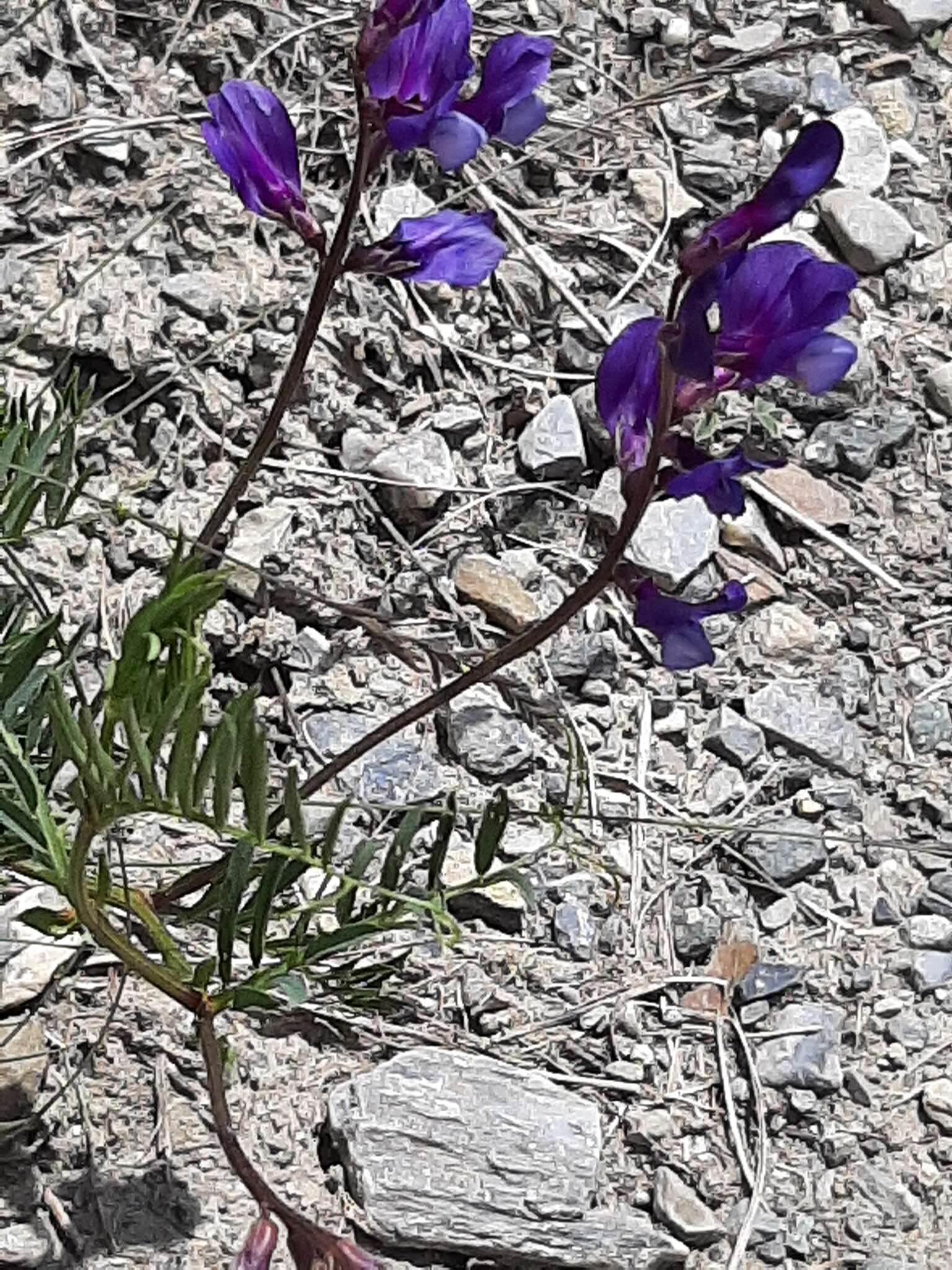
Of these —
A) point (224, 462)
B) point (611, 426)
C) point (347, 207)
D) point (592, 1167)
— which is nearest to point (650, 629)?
point (611, 426)

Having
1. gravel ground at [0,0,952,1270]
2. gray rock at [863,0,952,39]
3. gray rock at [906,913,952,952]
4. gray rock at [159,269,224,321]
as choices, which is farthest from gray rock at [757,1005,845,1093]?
gray rock at [863,0,952,39]

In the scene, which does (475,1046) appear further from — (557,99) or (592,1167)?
(557,99)

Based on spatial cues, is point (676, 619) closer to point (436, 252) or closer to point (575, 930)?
point (436, 252)

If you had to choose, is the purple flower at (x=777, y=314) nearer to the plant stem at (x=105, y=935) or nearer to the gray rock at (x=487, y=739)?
the plant stem at (x=105, y=935)

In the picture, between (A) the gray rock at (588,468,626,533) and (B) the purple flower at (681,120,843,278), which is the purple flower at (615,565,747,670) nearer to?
(B) the purple flower at (681,120,843,278)

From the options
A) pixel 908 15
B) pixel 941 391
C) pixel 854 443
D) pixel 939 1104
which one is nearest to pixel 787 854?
pixel 939 1104

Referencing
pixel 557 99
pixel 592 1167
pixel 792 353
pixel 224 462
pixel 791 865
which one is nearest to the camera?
pixel 792 353
